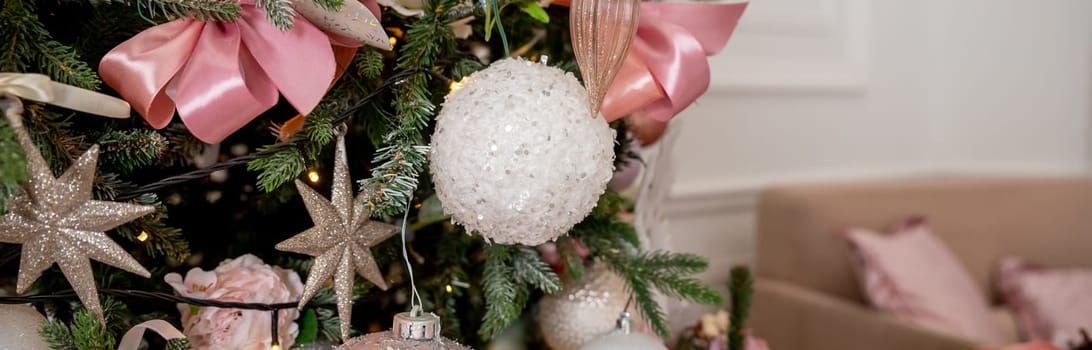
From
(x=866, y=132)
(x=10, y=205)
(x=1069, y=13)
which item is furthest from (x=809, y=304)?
(x=1069, y=13)

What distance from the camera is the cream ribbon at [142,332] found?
1.74ft

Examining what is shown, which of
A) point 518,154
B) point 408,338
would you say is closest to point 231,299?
point 408,338

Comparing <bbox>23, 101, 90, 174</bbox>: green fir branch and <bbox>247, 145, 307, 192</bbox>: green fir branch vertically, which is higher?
<bbox>23, 101, 90, 174</bbox>: green fir branch

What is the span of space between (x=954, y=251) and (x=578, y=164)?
1.56 m

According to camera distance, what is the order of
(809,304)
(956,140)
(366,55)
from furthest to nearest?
(956,140), (809,304), (366,55)

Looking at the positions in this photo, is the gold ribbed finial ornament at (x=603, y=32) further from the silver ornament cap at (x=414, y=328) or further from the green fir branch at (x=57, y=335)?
the green fir branch at (x=57, y=335)

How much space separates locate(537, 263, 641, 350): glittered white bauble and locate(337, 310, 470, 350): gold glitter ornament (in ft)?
0.59

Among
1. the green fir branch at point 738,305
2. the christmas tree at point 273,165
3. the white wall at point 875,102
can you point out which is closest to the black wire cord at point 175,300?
the christmas tree at point 273,165

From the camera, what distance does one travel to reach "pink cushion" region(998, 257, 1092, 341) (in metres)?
1.64

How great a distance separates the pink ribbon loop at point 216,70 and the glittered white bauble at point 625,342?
0.95 feet

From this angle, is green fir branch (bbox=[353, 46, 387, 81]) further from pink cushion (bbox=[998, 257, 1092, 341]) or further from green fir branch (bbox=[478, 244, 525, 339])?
pink cushion (bbox=[998, 257, 1092, 341])

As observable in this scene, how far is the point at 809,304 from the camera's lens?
4.80ft

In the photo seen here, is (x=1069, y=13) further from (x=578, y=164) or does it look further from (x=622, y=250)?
(x=578, y=164)

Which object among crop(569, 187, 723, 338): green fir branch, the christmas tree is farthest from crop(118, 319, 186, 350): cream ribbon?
crop(569, 187, 723, 338): green fir branch
